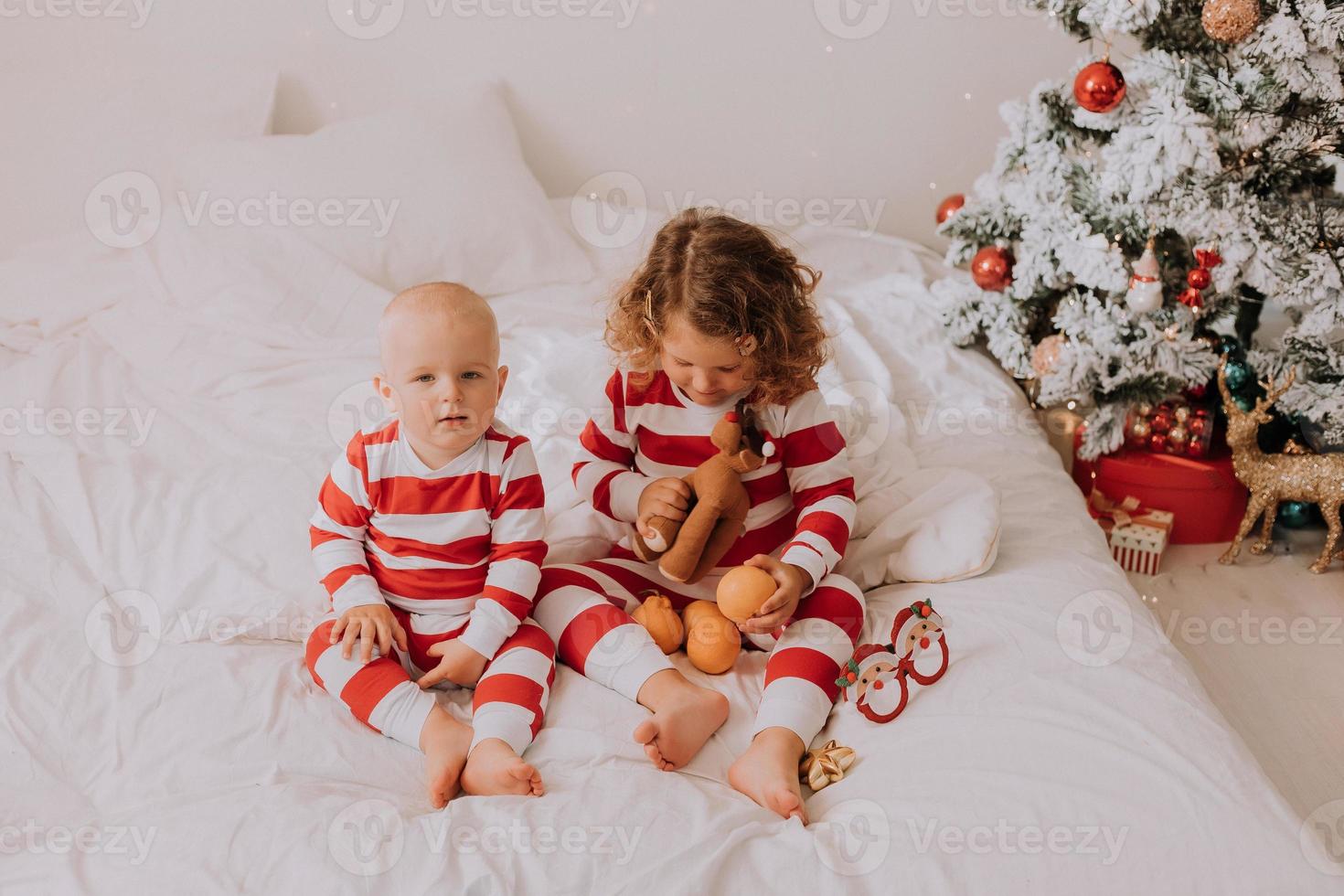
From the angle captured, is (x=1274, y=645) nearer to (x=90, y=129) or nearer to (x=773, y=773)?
(x=773, y=773)

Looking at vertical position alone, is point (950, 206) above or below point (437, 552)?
above

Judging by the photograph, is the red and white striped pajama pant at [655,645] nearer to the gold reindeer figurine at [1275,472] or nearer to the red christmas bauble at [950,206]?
the gold reindeer figurine at [1275,472]

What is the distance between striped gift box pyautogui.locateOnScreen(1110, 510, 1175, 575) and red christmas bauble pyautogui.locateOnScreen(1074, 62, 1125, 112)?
2.45 ft

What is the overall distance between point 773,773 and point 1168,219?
123cm

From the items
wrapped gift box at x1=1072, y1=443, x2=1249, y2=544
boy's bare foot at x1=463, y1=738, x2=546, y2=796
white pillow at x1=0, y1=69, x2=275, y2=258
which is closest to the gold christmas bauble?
wrapped gift box at x1=1072, y1=443, x2=1249, y2=544

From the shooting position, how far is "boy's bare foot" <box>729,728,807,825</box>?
104 cm

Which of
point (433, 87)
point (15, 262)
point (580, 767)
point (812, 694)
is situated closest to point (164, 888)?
point (580, 767)

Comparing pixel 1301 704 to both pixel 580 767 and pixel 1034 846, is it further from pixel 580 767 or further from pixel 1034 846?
pixel 580 767

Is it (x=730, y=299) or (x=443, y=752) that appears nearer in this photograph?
(x=443, y=752)

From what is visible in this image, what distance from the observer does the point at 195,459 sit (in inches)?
63.1

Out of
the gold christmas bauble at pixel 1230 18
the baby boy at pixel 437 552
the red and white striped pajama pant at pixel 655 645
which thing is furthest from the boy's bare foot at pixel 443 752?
the gold christmas bauble at pixel 1230 18

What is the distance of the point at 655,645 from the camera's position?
1230 millimetres

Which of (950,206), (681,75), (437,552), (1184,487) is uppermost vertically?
(681,75)

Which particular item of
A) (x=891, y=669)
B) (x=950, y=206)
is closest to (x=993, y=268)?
(x=950, y=206)
